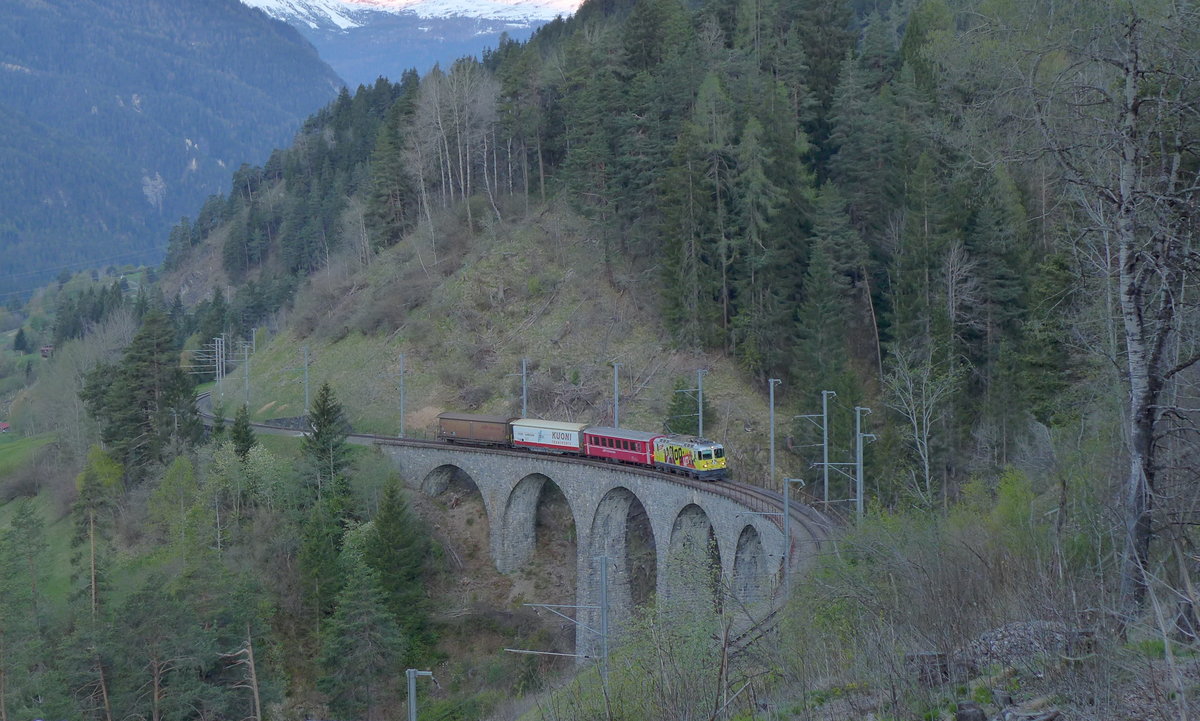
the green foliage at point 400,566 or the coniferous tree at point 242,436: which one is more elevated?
the coniferous tree at point 242,436

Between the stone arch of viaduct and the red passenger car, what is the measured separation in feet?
1.89

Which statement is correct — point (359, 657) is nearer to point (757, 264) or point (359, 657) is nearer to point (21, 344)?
point (757, 264)

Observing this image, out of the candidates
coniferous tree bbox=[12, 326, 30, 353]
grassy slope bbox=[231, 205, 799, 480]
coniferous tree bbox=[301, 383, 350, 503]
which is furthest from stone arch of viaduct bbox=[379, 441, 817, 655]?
coniferous tree bbox=[12, 326, 30, 353]

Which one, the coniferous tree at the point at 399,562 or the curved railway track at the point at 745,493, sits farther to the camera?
the coniferous tree at the point at 399,562

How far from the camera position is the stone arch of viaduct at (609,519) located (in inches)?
1259

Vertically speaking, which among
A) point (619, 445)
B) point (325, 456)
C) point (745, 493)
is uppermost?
point (619, 445)

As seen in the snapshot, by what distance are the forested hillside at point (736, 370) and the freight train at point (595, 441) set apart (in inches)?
140

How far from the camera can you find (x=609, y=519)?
41.4 metres

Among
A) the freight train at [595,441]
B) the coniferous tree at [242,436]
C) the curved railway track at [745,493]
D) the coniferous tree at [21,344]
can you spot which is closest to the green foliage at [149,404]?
the coniferous tree at [242,436]

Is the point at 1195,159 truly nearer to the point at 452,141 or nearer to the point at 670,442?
the point at 670,442

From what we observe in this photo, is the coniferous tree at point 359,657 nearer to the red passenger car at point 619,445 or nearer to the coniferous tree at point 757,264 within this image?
the red passenger car at point 619,445

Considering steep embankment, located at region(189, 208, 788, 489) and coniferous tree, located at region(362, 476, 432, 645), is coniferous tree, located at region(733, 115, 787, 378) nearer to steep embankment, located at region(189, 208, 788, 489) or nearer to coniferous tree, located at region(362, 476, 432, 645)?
steep embankment, located at region(189, 208, 788, 489)

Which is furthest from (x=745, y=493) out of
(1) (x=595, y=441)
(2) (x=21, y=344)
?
(2) (x=21, y=344)

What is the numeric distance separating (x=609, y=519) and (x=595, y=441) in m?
3.16
